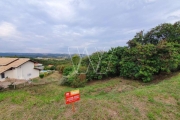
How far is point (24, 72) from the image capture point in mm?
14641

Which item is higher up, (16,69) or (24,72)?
(16,69)

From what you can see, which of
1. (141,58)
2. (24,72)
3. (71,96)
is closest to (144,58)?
(141,58)

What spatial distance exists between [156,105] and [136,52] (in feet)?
19.5

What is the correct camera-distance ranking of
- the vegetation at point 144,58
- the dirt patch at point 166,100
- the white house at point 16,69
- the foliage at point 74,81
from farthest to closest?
the white house at point 16,69 → the foliage at point 74,81 → the vegetation at point 144,58 → the dirt patch at point 166,100

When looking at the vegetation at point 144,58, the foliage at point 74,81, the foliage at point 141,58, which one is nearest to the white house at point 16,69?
the foliage at point 74,81

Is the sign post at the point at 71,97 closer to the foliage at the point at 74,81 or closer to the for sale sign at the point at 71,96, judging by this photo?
the for sale sign at the point at 71,96

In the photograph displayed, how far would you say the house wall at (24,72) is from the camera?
13516 mm

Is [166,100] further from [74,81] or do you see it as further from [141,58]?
[74,81]

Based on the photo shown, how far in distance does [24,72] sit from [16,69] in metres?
1.30

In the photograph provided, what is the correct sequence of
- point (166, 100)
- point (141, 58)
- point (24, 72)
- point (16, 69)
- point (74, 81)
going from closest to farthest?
point (166, 100)
point (141, 58)
point (74, 81)
point (16, 69)
point (24, 72)

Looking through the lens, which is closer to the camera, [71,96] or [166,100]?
[71,96]

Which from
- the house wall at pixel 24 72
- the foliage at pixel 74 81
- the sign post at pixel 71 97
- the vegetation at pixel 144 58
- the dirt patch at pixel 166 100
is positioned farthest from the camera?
the house wall at pixel 24 72

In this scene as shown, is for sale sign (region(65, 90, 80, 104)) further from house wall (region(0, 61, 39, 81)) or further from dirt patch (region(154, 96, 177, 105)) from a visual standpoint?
house wall (region(0, 61, 39, 81))

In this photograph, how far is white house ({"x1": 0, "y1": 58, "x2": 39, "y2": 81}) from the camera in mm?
13164
